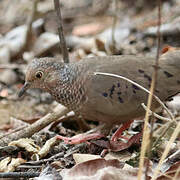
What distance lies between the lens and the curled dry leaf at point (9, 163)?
3.44m

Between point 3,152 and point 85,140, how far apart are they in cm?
73

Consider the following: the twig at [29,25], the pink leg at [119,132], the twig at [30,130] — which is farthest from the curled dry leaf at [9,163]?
the twig at [29,25]

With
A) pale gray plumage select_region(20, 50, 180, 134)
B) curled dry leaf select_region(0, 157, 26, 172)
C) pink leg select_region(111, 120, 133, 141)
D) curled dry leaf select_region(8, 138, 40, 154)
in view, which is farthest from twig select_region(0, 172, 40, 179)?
pink leg select_region(111, 120, 133, 141)

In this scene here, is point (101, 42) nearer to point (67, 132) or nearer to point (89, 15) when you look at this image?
point (67, 132)

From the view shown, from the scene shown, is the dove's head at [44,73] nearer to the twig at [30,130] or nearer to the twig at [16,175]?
the twig at [30,130]

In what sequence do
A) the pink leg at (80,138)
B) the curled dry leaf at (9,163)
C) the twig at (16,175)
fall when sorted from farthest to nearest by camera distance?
the pink leg at (80,138)
the curled dry leaf at (9,163)
the twig at (16,175)

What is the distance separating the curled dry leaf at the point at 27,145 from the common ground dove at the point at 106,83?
1.56ft

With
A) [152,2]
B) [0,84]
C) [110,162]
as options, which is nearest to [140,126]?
[110,162]

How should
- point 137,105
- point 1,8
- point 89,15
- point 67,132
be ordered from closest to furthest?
point 137,105
point 67,132
point 89,15
point 1,8

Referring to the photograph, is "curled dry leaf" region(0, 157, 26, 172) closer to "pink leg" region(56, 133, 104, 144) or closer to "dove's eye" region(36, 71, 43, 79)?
"pink leg" region(56, 133, 104, 144)

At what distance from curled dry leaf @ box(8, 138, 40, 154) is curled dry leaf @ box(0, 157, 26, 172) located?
179mm

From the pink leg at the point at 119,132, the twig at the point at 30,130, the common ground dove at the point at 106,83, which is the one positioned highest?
the common ground dove at the point at 106,83

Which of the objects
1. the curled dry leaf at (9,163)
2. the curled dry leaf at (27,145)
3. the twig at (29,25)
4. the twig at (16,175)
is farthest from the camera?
the twig at (29,25)

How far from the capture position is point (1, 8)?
9.88m
